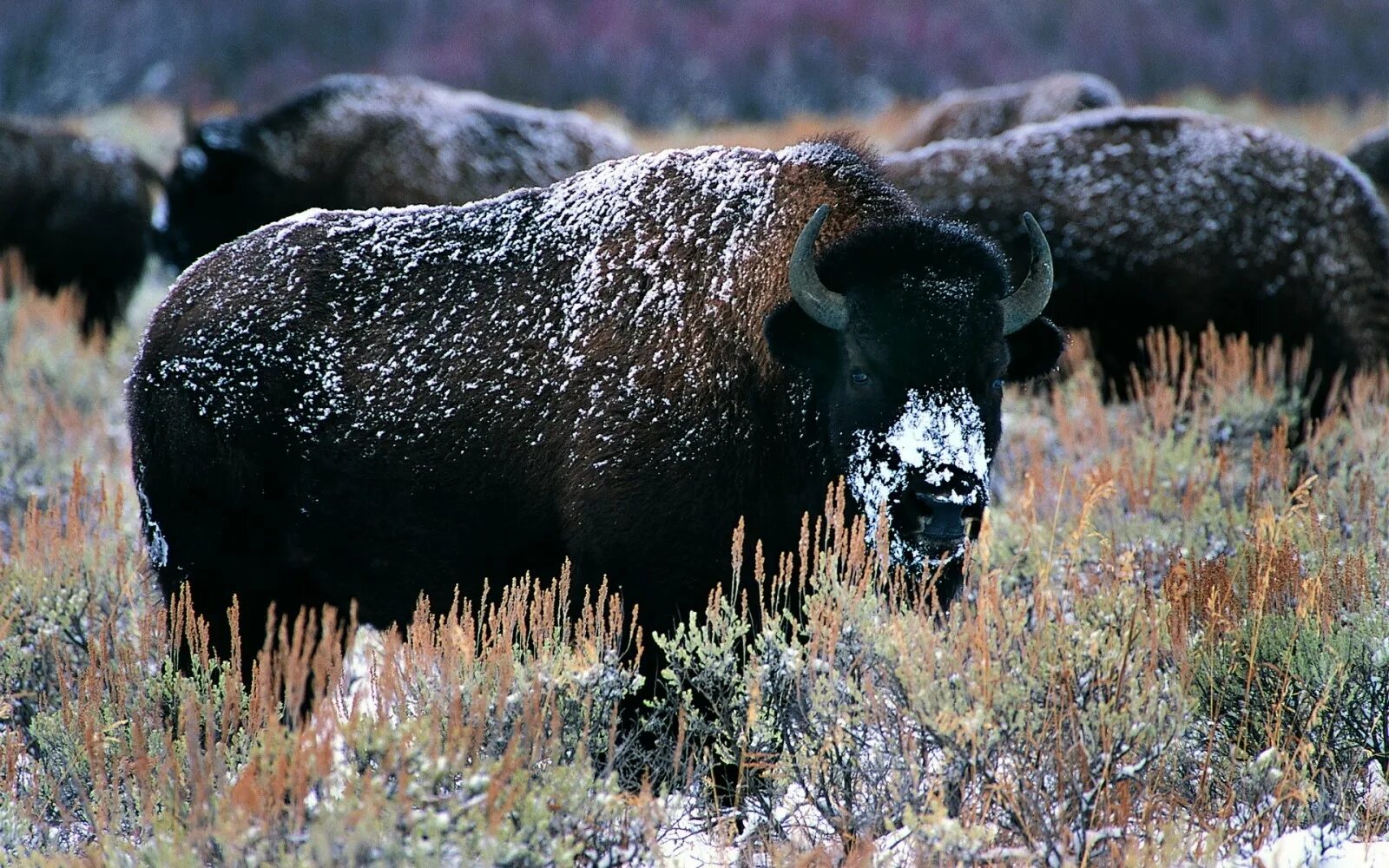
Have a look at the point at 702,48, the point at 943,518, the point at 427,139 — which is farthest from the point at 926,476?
the point at 702,48

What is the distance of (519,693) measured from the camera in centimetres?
372

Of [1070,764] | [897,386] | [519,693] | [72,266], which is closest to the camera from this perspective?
[1070,764]

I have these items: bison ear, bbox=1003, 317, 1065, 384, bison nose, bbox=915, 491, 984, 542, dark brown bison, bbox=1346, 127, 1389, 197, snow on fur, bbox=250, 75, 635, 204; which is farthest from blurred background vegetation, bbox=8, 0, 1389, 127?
bison nose, bbox=915, 491, 984, 542

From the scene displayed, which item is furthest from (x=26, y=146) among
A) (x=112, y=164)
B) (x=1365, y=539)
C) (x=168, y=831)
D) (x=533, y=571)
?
(x=1365, y=539)

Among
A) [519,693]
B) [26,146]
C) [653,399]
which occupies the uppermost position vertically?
[26,146]

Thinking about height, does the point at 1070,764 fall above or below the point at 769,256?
below

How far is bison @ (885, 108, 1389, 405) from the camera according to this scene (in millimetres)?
7656

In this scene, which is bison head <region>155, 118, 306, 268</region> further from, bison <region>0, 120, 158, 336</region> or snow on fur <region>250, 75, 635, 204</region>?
bison <region>0, 120, 158, 336</region>

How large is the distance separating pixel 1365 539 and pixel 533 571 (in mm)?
3373

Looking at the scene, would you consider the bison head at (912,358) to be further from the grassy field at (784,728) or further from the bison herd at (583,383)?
the grassy field at (784,728)

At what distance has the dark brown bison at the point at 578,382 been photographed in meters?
4.14

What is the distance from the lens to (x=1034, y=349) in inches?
180

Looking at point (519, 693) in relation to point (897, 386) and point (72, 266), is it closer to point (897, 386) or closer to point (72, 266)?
point (897, 386)

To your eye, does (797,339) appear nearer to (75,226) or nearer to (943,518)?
(943,518)
